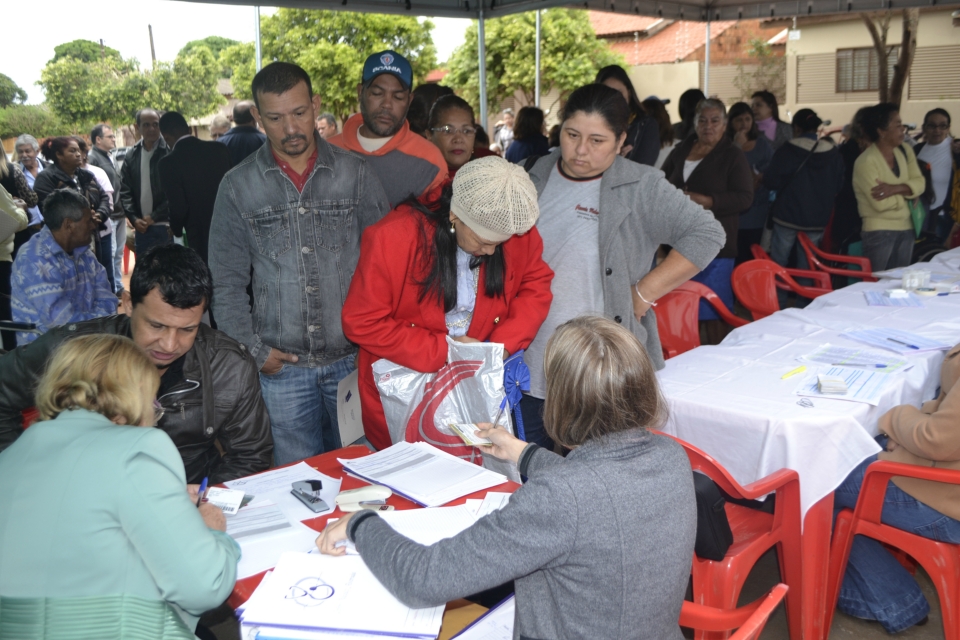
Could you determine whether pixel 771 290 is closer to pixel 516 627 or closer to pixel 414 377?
pixel 414 377

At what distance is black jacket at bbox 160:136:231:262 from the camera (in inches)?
189

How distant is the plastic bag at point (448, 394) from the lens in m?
2.27

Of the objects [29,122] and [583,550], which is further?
[29,122]

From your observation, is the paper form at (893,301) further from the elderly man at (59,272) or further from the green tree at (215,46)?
the green tree at (215,46)

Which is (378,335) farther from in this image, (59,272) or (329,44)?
(329,44)

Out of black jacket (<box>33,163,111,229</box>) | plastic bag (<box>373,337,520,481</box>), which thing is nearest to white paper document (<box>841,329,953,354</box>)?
plastic bag (<box>373,337,520,481</box>)

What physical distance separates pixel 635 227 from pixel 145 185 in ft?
15.6

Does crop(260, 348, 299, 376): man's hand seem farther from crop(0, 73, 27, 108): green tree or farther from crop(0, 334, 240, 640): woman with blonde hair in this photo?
crop(0, 73, 27, 108): green tree

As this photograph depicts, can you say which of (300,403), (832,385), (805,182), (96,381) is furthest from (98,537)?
(805,182)

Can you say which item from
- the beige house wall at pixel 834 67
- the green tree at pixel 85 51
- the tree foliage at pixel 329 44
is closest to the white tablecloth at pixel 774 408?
the green tree at pixel 85 51

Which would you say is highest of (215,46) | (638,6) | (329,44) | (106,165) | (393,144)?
(329,44)

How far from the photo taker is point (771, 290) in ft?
14.4

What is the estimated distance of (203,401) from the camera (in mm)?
2123

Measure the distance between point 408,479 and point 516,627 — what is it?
527 mm
